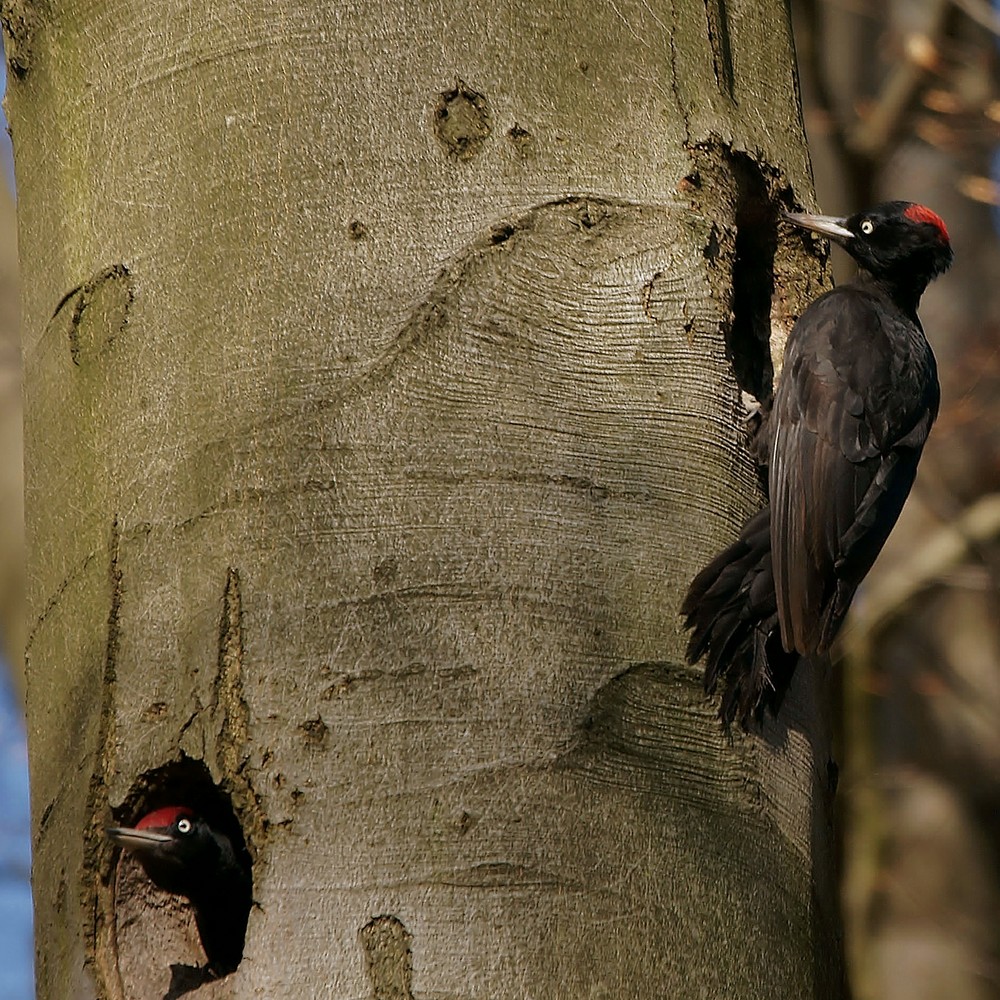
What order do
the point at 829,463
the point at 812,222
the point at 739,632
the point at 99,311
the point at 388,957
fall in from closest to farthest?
the point at 388,957 → the point at 99,311 → the point at 739,632 → the point at 812,222 → the point at 829,463

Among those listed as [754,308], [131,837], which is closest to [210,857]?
[131,837]

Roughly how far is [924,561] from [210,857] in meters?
4.73

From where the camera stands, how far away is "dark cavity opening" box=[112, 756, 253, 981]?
7.68ft

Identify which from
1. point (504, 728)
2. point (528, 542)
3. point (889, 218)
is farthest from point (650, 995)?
point (889, 218)

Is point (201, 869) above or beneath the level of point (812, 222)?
beneath

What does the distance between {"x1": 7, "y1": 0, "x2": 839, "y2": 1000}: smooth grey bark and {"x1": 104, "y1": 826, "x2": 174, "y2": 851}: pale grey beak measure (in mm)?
28

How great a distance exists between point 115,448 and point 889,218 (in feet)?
9.62

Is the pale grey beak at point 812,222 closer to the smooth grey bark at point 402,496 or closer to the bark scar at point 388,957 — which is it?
the smooth grey bark at point 402,496

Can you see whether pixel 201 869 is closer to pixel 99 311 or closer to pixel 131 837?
pixel 131 837

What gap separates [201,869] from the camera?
2.67 metres

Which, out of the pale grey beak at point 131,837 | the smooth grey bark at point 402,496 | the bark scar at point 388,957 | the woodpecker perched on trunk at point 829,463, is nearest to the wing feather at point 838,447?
the woodpecker perched on trunk at point 829,463

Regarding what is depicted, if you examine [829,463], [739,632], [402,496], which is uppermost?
[829,463]

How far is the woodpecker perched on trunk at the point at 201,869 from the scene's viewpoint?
243 centimetres

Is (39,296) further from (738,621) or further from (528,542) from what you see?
(738,621)
